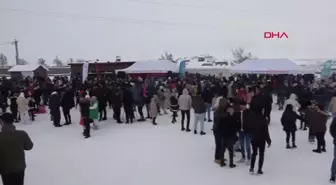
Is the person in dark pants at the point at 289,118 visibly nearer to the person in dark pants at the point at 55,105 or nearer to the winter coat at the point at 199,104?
the winter coat at the point at 199,104

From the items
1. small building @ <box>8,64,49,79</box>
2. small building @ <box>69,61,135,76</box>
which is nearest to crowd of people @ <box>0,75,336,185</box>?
small building @ <box>69,61,135,76</box>

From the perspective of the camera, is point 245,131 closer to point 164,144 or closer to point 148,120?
point 164,144

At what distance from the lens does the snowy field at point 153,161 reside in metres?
6.10

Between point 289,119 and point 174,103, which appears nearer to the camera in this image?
point 289,119

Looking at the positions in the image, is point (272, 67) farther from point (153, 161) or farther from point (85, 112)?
point (153, 161)

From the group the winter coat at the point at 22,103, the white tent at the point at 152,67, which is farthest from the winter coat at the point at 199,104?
the white tent at the point at 152,67

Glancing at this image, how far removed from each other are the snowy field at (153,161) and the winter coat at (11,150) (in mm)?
2020

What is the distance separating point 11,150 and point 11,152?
3 cm

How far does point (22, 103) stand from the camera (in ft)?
37.9

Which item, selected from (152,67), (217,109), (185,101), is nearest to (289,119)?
(217,109)

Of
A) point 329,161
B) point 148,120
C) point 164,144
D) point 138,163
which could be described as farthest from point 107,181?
point 148,120

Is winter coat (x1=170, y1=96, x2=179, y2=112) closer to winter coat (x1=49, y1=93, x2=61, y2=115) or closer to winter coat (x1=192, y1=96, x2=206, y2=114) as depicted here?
winter coat (x1=192, y1=96, x2=206, y2=114)

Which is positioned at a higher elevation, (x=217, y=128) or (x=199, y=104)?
(x=199, y=104)

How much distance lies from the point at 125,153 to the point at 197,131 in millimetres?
3144
